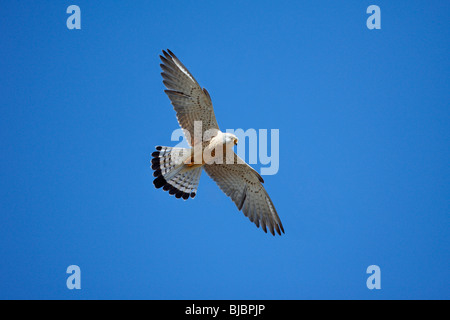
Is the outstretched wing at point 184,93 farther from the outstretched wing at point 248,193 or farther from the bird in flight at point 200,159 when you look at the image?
the outstretched wing at point 248,193

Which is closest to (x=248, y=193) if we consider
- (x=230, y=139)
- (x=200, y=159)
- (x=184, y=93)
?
(x=200, y=159)

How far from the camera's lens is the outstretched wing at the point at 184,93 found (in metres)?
7.55

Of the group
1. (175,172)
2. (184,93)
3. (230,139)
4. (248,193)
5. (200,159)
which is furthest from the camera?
(248,193)

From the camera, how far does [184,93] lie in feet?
25.1

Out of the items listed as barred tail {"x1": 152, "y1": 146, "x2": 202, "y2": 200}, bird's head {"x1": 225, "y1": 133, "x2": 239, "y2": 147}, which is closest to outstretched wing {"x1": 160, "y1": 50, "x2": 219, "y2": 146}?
bird's head {"x1": 225, "y1": 133, "x2": 239, "y2": 147}

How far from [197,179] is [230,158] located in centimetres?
83

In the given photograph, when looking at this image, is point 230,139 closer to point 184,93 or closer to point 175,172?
point 184,93

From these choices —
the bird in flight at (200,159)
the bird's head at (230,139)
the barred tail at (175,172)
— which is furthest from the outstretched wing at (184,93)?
the barred tail at (175,172)

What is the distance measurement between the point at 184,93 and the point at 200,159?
3.93 ft
